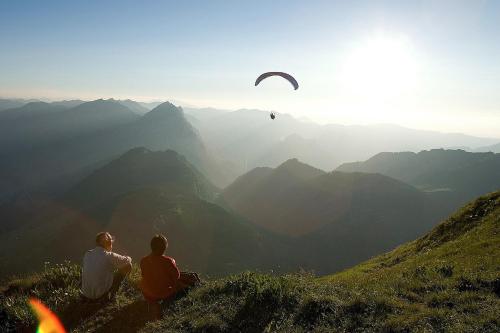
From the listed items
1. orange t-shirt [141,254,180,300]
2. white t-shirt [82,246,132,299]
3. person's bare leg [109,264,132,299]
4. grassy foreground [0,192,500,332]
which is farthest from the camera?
person's bare leg [109,264,132,299]

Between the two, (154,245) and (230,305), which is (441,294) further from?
(154,245)

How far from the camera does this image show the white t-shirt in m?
11.2

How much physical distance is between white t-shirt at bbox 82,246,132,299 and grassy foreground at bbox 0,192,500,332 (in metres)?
0.63

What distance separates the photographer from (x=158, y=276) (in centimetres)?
1119

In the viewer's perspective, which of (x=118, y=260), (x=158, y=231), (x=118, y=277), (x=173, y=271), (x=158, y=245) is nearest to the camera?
(x=158, y=245)

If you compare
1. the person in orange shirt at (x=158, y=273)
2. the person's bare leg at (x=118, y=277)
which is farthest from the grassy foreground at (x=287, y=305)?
the person in orange shirt at (x=158, y=273)

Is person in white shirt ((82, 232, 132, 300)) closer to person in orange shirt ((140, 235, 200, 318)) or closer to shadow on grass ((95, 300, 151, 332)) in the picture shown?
shadow on grass ((95, 300, 151, 332))

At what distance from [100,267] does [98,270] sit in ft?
0.42

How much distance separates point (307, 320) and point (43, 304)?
892cm

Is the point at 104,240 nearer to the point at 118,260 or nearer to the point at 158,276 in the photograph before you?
the point at 118,260

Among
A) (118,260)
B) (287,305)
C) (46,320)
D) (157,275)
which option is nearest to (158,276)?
(157,275)

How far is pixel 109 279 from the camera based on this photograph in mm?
11711

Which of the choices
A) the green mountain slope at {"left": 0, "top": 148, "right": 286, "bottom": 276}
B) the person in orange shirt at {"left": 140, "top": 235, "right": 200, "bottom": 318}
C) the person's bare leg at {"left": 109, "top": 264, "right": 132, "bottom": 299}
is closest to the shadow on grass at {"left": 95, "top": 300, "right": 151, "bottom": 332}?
the person in orange shirt at {"left": 140, "top": 235, "right": 200, "bottom": 318}

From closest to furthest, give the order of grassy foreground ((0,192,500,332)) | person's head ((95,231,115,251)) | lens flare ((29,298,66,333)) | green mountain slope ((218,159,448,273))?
grassy foreground ((0,192,500,332)) → lens flare ((29,298,66,333)) → person's head ((95,231,115,251)) → green mountain slope ((218,159,448,273))
